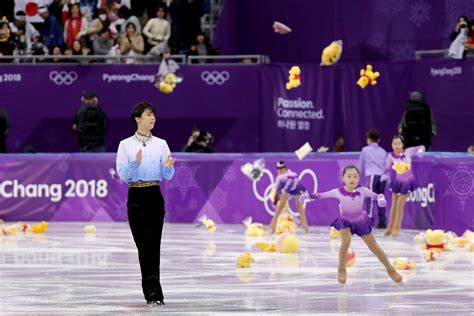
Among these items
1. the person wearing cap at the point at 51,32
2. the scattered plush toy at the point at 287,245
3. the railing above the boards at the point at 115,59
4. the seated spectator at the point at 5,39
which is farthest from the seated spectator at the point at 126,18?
the scattered plush toy at the point at 287,245

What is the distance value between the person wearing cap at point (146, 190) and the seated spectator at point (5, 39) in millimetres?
15522

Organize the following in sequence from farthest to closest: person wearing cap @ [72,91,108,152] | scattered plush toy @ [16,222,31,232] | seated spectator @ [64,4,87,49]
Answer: seated spectator @ [64,4,87,49] → person wearing cap @ [72,91,108,152] → scattered plush toy @ [16,222,31,232]

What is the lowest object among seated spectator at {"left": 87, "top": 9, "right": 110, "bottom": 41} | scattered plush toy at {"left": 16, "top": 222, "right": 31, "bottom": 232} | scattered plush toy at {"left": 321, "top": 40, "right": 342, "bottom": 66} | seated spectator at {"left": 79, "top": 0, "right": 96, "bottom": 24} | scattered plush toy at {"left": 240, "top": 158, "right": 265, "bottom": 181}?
scattered plush toy at {"left": 16, "top": 222, "right": 31, "bottom": 232}

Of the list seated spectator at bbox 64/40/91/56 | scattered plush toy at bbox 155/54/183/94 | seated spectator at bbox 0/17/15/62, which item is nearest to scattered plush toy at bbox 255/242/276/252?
scattered plush toy at bbox 155/54/183/94

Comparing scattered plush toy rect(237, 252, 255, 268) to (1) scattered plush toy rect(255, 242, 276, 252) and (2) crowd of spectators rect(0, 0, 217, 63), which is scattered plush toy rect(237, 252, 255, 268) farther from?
(2) crowd of spectators rect(0, 0, 217, 63)

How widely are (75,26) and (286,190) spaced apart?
7.88 meters

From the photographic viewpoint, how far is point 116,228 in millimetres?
23016

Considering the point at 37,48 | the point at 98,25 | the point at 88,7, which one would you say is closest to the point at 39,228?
the point at 37,48

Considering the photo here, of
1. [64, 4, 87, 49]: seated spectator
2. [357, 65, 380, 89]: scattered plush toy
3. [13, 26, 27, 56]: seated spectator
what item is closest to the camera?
[357, 65, 380, 89]: scattered plush toy

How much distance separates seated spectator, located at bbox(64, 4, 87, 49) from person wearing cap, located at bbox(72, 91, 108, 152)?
A: 222 centimetres

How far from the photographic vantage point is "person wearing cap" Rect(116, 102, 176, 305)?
11977 mm

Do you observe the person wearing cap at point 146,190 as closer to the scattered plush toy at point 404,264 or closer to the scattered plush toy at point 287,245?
the scattered plush toy at point 404,264

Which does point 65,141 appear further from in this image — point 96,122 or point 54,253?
point 54,253

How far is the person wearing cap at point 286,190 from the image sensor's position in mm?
21766
